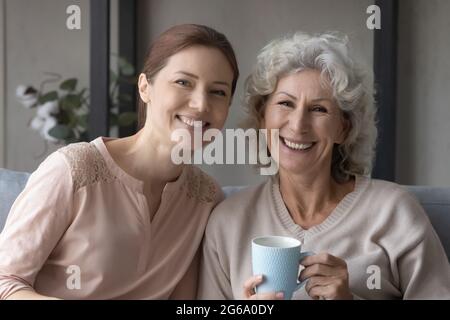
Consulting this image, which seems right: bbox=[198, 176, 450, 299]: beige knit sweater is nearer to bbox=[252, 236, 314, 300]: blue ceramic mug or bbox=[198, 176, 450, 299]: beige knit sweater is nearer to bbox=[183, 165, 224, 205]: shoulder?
bbox=[183, 165, 224, 205]: shoulder

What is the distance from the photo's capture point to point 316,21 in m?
2.01

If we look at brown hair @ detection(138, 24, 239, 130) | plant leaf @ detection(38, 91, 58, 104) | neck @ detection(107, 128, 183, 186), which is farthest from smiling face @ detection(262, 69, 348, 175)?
plant leaf @ detection(38, 91, 58, 104)

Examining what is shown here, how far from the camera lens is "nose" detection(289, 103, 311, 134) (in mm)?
1051

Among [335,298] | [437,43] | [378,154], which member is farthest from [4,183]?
[437,43]

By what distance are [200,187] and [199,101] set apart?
0.77 ft

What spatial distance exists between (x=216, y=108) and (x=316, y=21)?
1.12 m

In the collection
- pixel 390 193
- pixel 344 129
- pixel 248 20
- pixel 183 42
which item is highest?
pixel 248 20

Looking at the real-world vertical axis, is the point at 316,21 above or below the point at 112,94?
above

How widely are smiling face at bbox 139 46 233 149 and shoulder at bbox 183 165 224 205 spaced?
141 millimetres

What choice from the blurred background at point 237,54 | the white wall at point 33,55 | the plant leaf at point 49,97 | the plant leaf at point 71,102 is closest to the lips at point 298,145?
the blurred background at point 237,54

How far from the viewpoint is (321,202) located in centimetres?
113

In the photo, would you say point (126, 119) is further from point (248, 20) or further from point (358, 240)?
point (358, 240)

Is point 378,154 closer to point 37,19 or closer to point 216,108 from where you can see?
point 216,108

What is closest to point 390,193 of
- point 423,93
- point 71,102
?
point 423,93
